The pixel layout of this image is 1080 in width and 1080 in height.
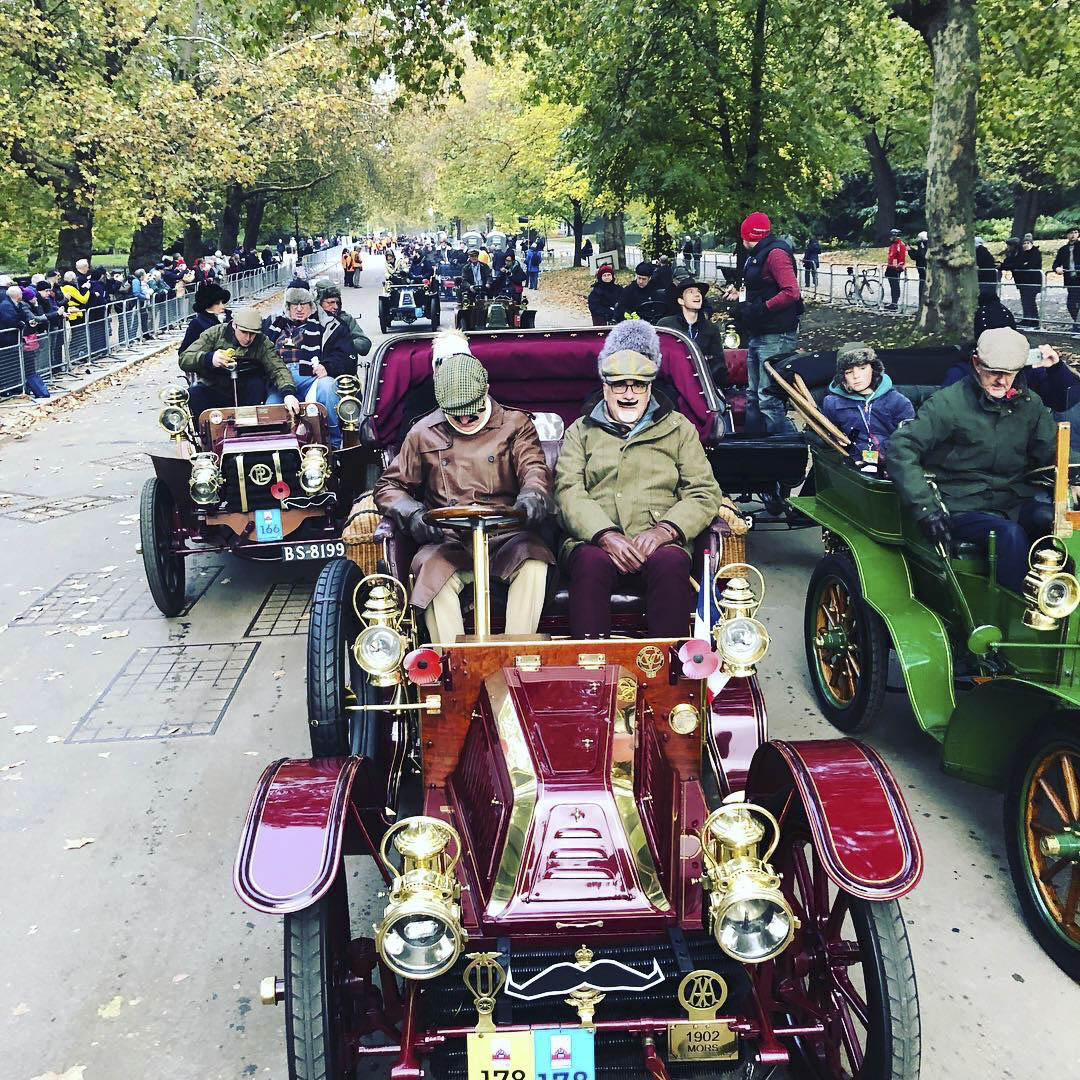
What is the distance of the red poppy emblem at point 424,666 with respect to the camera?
11.5ft

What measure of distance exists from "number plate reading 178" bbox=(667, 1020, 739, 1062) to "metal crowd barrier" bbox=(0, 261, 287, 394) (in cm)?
1717

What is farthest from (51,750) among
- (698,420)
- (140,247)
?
(140,247)

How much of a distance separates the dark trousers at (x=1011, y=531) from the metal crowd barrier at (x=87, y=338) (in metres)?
16.1

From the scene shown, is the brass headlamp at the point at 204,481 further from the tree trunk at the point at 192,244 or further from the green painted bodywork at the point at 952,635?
the tree trunk at the point at 192,244

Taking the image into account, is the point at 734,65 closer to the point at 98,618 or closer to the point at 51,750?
the point at 98,618

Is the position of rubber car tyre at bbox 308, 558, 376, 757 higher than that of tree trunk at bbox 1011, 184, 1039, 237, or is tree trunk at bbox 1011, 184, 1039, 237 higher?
tree trunk at bbox 1011, 184, 1039, 237

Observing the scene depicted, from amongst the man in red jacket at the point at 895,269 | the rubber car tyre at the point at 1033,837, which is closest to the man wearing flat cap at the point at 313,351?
the rubber car tyre at the point at 1033,837

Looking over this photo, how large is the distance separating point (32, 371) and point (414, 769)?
630 inches

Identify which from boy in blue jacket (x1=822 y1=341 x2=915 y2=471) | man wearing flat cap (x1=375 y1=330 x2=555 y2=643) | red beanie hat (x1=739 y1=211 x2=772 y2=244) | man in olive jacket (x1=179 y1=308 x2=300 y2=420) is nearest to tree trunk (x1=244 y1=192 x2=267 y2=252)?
man in olive jacket (x1=179 y1=308 x2=300 y2=420)

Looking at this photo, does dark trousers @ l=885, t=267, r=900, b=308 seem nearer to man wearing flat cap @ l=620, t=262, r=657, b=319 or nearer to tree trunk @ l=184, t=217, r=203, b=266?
man wearing flat cap @ l=620, t=262, r=657, b=319

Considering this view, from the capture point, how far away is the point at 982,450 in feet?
17.4

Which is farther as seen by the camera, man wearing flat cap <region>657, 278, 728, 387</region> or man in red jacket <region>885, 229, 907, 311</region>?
man in red jacket <region>885, 229, 907, 311</region>

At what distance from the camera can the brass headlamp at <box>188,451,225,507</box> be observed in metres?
7.69

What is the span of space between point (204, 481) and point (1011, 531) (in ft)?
17.2
